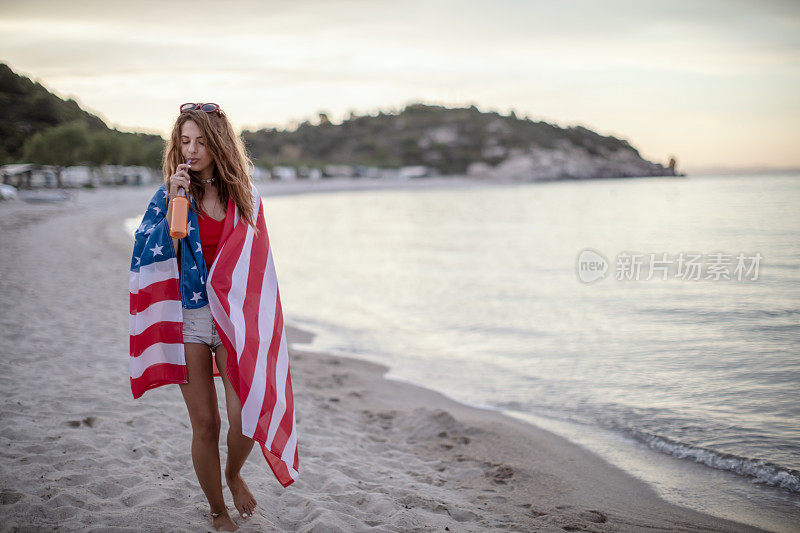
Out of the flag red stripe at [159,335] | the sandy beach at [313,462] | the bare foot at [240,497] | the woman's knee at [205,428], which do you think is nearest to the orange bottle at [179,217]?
the flag red stripe at [159,335]

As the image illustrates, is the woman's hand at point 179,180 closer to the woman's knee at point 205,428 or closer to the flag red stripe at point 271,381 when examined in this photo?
the flag red stripe at point 271,381

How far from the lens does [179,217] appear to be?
91.0 inches

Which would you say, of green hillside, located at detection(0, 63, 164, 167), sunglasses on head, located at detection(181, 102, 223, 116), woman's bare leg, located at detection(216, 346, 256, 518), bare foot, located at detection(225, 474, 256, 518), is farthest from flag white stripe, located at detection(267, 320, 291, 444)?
green hillside, located at detection(0, 63, 164, 167)

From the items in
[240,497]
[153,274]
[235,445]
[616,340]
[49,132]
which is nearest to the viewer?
[153,274]

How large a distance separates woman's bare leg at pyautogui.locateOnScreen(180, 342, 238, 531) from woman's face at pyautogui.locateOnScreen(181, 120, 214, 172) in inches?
32.5

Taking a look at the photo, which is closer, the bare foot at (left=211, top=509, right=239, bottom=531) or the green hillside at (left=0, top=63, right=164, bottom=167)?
the bare foot at (left=211, top=509, right=239, bottom=531)

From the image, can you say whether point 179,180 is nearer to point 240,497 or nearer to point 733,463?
point 240,497

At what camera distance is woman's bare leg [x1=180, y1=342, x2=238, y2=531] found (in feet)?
8.29

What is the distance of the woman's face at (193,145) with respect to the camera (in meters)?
2.53

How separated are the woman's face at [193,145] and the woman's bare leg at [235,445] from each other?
85cm

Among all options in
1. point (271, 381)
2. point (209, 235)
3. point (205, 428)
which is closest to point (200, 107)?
point (209, 235)

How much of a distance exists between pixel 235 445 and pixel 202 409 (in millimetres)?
294

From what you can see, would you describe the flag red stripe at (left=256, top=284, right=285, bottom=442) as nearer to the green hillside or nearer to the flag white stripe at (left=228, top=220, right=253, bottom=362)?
the flag white stripe at (left=228, top=220, right=253, bottom=362)

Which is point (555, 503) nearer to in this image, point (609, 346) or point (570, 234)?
point (609, 346)
